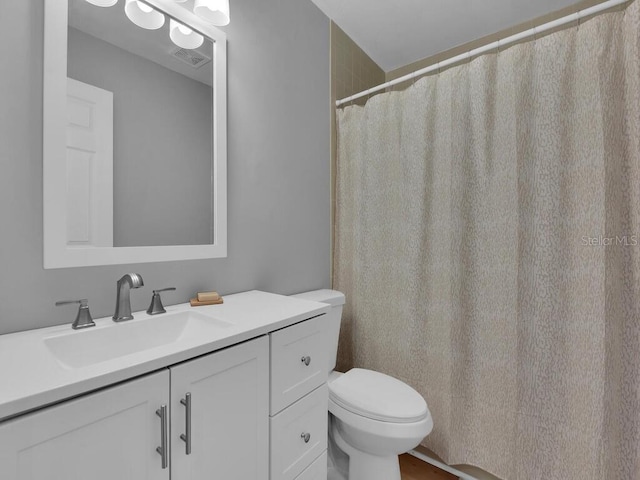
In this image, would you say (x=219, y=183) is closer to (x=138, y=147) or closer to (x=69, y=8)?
(x=138, y=147)

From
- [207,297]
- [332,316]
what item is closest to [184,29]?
[207,297]

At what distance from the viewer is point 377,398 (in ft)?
4.32

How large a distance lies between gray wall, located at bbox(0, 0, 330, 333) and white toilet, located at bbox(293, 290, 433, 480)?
59 centimetres

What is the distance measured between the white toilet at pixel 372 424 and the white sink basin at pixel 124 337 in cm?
74

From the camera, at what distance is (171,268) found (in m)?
Answer: 1.14

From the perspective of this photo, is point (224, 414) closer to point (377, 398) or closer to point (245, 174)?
point (377, 398)

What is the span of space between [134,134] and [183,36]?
17.9 inches

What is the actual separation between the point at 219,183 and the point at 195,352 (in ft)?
2.53

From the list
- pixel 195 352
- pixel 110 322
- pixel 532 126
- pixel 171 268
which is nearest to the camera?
pixel 195 352

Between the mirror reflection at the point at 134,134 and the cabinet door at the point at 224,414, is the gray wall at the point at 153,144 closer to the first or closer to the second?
the mirror reflection at the point at 134,134

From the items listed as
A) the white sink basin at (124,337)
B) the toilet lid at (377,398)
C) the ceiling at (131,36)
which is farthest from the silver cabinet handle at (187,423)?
the ceiling at (131,36)

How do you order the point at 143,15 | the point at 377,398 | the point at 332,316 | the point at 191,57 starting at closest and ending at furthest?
the point at 143,15 < the point at 191,57 < the point at 377,398 < the point at 332,316

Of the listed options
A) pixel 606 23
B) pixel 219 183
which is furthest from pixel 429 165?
pixel 219 183

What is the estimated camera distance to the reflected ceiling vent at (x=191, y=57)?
3.89 ft
